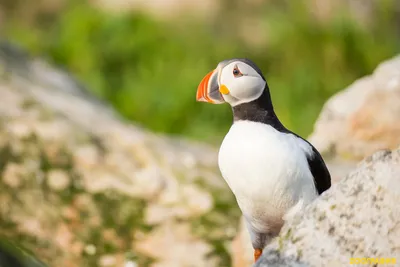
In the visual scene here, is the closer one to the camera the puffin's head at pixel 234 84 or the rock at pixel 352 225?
the rock at pixel 352 225

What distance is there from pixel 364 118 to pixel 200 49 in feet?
13.2

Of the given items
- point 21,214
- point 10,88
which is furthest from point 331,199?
point 10,88

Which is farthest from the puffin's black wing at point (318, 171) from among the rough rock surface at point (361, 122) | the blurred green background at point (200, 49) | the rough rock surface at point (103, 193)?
the blurred green background at point (200, 49)

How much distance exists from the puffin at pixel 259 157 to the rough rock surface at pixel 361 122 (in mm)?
1093

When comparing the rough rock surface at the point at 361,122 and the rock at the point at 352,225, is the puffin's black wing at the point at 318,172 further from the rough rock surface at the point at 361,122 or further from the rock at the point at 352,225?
the rough rock surface at the point at 361,122

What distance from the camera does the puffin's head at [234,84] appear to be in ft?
6.93

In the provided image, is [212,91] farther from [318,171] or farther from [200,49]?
[200,49]

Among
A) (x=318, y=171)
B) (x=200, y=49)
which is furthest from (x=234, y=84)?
(x=200, y=49)

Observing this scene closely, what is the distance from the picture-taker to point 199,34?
7.76 m

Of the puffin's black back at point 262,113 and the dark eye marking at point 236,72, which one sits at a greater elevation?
the dark eye marking at point 236,72

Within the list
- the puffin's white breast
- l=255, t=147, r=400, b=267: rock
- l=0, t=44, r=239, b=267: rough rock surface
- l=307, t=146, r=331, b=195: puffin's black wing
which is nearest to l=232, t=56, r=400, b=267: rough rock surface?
l=0, t=44, r=239, b=267: rough rock surface

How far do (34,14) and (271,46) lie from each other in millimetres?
2769

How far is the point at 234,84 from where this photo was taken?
2.11 metres

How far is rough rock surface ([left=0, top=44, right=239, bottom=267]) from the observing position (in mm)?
3381
